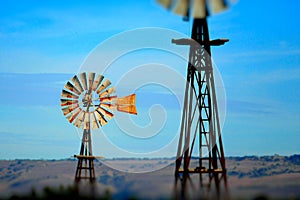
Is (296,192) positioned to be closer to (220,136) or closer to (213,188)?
(213,188)

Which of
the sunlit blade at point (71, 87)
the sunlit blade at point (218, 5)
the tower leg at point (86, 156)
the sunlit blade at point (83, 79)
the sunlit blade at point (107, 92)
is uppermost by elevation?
the sunlit blade at point (218, 5)

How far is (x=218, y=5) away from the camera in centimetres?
2997

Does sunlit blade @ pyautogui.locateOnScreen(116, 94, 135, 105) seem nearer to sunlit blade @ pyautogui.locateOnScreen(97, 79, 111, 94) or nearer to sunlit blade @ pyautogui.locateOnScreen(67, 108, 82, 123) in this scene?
sunlit blade @ pyautogui.locateOnScreen(97, 79, 111, 94)

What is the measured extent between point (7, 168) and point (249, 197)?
68.2 meters

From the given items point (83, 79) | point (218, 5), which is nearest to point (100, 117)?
point (83, 79)

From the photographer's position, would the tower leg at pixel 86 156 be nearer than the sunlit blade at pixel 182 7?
No

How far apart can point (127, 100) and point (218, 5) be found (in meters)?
12.2

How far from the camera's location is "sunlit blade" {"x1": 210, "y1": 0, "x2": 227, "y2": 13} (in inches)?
1174

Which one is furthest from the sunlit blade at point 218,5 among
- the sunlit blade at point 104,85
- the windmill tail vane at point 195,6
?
the sunlit blade at point 104,85

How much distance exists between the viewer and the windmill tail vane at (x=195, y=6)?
98.0 ft

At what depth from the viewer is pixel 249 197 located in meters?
27.2

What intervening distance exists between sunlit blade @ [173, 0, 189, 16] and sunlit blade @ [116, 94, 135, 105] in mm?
10346

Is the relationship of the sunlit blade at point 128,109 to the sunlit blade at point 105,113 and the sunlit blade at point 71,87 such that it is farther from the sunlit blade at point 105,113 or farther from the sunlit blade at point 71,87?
the sunlit blade at point 71,87

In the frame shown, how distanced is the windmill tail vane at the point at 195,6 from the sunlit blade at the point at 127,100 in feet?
33.4
